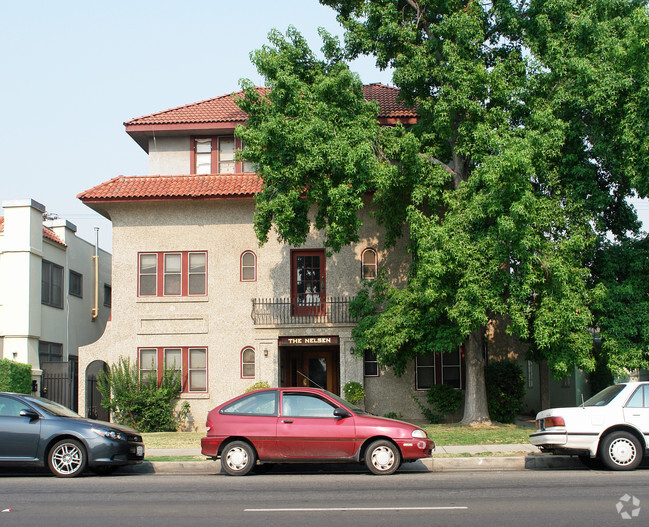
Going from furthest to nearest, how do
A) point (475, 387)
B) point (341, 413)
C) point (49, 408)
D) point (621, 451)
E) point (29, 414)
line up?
1. point (475, 387)
2. point (49, 408)
3. point (29, 414)
4. point (341, 413)
5. point (621, 451)

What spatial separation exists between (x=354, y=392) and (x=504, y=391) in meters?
4.68

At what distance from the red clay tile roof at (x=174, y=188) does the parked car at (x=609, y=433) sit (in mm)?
13291

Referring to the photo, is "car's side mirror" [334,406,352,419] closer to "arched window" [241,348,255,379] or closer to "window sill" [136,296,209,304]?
"arched window" [241,348,255,379]

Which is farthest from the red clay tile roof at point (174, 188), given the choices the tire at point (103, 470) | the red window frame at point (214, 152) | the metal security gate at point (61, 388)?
the tire at point (103, 470)

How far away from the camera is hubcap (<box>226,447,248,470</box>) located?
12.9 meters

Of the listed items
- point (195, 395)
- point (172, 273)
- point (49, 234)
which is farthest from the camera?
point (49, 234)

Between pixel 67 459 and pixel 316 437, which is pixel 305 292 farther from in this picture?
pixel 67 459

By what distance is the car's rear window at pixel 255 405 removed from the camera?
42.9 feet

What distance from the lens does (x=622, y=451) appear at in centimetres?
1265

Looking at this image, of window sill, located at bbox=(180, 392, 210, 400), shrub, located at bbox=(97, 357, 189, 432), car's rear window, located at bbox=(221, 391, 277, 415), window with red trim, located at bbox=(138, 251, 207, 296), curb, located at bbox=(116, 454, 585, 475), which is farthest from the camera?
window with red trim, located at bbox=(138, 251, 207, 296)

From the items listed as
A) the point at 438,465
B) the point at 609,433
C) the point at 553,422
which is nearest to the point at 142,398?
the point at 438,465

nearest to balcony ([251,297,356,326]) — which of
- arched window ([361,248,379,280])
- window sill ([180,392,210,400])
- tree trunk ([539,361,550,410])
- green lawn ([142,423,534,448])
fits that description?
arched window ([361,248,379,280])

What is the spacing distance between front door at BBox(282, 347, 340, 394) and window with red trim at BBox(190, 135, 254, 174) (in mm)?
6552

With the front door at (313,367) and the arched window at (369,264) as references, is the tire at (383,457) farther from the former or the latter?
the front door at (313,367)
